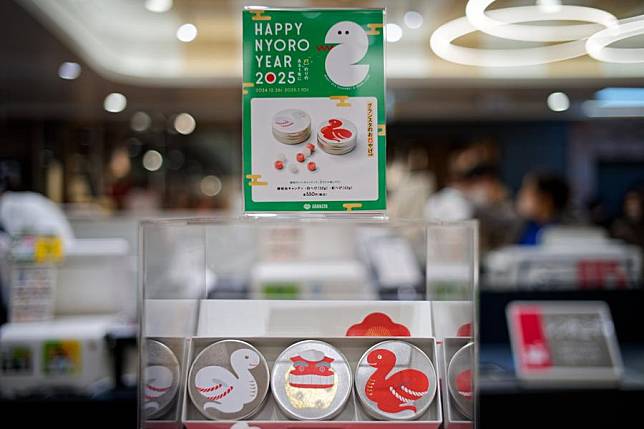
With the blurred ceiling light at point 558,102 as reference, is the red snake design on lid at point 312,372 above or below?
below

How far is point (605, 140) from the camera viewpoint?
816cm

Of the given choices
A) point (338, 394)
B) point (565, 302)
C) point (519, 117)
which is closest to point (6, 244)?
point (338, 394)

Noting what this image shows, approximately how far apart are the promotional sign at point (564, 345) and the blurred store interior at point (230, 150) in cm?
11

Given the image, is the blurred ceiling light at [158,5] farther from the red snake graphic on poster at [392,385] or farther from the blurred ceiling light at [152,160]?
the red snake graphic on poster at [392,385]

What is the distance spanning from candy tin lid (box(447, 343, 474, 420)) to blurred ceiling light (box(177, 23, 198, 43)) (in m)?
4.83

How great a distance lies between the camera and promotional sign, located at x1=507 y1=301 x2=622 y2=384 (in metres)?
2.39

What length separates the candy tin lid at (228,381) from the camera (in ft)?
3.17

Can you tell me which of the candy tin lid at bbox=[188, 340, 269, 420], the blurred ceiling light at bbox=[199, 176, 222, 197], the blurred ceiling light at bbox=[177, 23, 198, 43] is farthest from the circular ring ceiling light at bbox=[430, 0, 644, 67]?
the blurred ceiling light at bbox=[199, 176, 222, 197]

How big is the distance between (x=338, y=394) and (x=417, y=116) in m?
7.34

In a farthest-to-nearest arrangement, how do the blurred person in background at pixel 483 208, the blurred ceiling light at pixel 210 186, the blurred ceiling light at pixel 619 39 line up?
the blurred ceiling light at pixel 210 186 → the blurred person in background at pixel 483 208 → the blurred ceiling light at pixel 619 39

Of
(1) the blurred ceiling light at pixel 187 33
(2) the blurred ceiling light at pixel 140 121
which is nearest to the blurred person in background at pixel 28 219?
(1) the blurred ceiling light at pixel 187 33

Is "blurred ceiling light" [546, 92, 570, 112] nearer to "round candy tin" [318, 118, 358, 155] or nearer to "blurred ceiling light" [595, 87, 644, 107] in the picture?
"blurred ceiling light" [595, 87, 644, 107]

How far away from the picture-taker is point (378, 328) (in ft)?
3.46

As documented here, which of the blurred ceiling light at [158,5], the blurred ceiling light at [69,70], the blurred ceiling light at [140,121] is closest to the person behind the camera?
the blurred ceiling light at [158,5]
